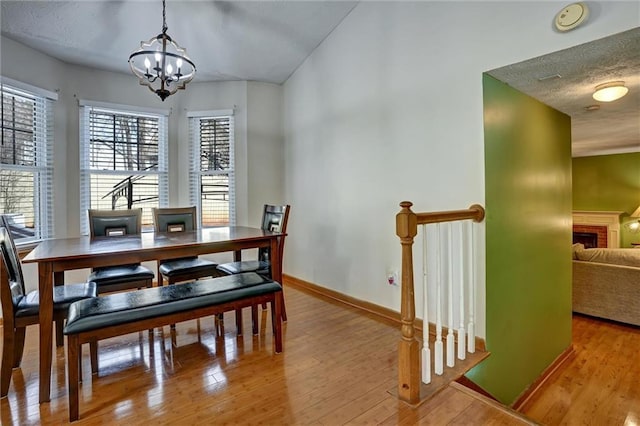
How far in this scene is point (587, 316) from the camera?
159 inches

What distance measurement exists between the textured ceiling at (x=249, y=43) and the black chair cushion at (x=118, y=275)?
222cm

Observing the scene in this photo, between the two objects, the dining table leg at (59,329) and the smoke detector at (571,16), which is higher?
the smoke detector at (571,16)

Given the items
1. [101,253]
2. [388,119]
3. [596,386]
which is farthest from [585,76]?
[101,253]

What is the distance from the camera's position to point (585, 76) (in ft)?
7.54

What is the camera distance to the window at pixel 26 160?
3080 mm

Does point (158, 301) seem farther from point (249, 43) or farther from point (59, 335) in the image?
point (249, 43)

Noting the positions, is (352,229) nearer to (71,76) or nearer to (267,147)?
(267,147)

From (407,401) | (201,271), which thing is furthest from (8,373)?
(407,401)

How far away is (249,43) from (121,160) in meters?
2.10

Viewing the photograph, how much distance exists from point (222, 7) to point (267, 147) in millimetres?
1775

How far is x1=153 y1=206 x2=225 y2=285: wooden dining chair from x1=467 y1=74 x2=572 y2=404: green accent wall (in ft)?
7.45

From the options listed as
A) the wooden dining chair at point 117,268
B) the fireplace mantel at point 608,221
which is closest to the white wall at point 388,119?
the wooden dining chair at point 117,268

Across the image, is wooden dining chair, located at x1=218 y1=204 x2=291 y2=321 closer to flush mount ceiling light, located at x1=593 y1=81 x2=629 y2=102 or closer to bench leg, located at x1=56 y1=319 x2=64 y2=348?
bench leg, located at x1=56 y1=319 x2=64 y2=348

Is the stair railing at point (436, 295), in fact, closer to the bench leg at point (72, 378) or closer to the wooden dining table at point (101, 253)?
the wooden dining table at point (101, 253)
